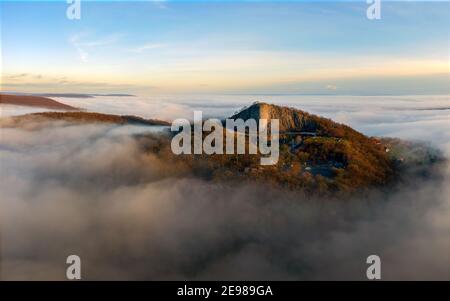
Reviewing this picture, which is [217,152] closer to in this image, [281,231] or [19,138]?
[281,231]

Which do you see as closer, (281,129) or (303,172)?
(303,172)

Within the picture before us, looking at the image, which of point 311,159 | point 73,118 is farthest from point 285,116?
point 73,118

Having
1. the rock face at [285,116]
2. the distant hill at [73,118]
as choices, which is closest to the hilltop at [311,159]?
the rock face at [285,116]

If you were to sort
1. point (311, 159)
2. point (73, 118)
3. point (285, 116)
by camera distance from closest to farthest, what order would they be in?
point (311, 159)
point (285, 116)
point (73, 118)

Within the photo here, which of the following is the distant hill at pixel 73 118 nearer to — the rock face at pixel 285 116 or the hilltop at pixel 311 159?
the hilltop at pixel 311 159

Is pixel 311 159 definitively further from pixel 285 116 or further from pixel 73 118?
pixel 73 118

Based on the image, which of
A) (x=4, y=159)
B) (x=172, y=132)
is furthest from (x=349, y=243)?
(x=4, y=159)

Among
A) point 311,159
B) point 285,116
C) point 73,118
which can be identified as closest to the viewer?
point 311,159

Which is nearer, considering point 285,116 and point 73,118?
point 285,116
